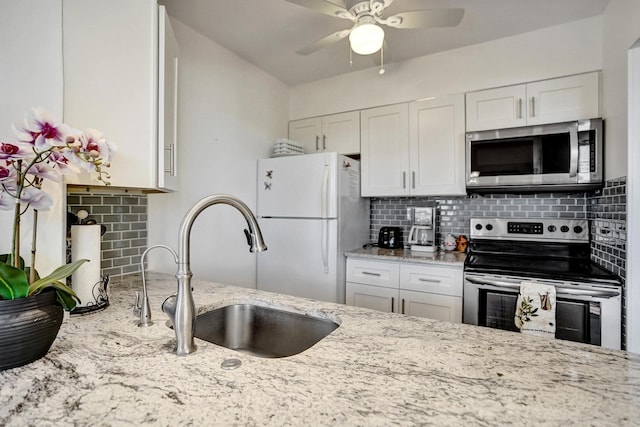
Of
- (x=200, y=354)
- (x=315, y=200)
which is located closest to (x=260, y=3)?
(x=315, y=200)

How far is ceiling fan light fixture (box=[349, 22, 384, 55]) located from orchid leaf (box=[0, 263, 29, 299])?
1.67 m

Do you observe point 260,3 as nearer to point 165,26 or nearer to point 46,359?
point 165,26

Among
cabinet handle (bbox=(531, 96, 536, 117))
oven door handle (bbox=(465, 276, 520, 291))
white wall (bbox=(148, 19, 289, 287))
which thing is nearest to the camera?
oven door handle (bbox=(465, 276, 520, 291))

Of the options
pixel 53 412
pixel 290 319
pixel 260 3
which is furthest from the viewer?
pixel 260 3

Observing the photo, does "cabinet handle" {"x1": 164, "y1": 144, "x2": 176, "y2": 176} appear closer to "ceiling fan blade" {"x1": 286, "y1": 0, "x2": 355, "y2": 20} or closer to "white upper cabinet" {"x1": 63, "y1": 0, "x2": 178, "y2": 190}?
"white upper cabinet" {"x1": 63, "y1": 0, "x2": 178, "y2": 190}

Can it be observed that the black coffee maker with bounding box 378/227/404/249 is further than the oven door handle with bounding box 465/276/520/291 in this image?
Yes

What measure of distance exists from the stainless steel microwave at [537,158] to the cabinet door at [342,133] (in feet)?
3.30

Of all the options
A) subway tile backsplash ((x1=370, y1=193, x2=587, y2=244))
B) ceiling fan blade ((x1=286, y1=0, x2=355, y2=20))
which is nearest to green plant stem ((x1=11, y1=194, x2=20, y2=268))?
ceiling fan blade ((x1=286, y1=0, x2=355, y2=20))

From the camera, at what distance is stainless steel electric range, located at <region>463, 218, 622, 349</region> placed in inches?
68.4

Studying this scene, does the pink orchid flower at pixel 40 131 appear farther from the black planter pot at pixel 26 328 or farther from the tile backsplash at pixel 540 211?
the tile backsplash at pixel 540 211

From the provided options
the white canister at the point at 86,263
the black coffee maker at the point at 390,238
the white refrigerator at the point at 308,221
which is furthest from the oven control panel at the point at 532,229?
the white canister at the point at 86,263

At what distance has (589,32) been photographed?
215 cm

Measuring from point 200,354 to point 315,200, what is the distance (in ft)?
5.95

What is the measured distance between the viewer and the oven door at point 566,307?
1.72 m
